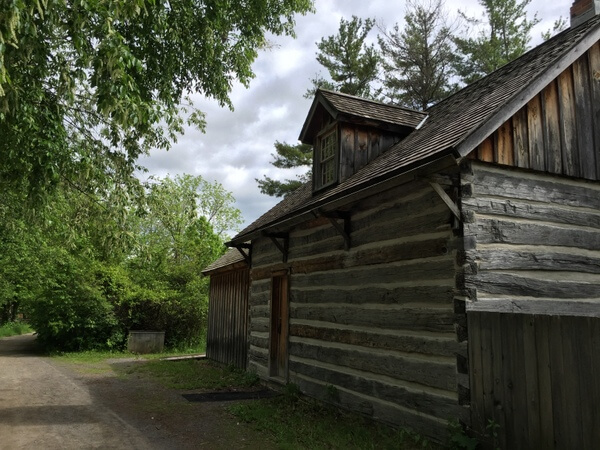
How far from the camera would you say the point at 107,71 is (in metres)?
5.67

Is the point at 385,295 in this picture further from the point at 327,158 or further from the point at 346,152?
the point at 327,158

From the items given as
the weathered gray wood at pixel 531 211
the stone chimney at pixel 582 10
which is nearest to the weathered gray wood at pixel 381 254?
the weathered gray wood at pixel 531 211

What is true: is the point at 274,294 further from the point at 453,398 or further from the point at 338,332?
the point at 453,398

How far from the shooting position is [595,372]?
395 centimetres

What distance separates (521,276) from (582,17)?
5.70 meters

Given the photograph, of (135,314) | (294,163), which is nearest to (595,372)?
(135,314)

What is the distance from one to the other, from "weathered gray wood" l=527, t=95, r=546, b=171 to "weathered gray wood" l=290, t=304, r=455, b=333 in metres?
2.45

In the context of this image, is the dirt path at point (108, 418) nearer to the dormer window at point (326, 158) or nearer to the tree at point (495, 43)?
the dormer window at point (326, 158)

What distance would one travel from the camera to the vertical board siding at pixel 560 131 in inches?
239

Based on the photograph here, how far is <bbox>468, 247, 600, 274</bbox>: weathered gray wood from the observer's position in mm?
5566

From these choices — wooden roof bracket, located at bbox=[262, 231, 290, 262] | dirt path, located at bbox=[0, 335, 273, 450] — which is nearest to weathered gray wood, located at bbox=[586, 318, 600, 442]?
dirt path, located at bbox=[0, 335, 273, 450]

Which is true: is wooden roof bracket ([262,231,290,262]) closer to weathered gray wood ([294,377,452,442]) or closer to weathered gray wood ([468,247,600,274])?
weathered gray wood ([294,377,452,442])

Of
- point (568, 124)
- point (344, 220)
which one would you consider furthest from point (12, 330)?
point (568, 124)

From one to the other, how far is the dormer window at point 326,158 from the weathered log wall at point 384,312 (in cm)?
116
